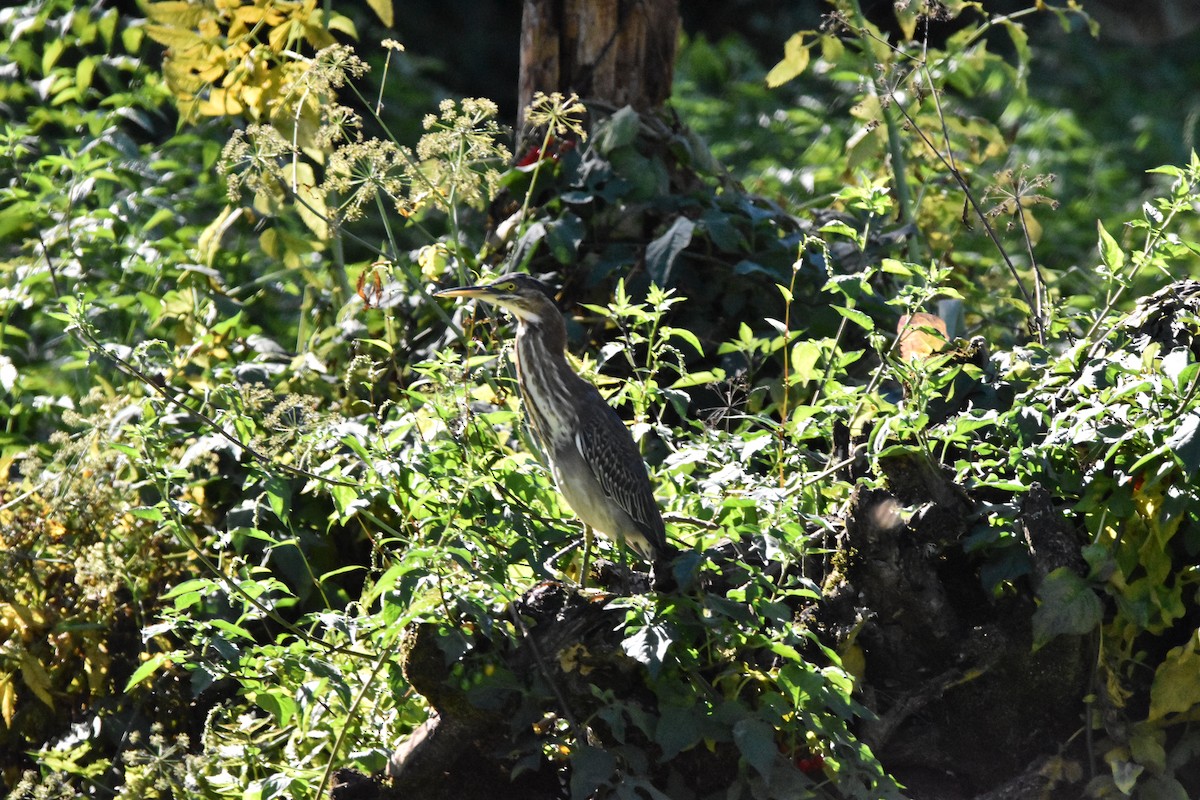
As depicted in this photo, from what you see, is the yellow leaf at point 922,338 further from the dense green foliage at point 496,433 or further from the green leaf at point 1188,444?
the green leaf at point 1188,444

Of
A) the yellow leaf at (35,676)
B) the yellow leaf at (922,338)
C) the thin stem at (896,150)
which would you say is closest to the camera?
the yellow leaf at (922,338)

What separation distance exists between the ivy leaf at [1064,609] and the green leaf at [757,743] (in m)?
0.53

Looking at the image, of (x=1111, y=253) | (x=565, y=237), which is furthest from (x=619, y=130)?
(x=1111, y=253)

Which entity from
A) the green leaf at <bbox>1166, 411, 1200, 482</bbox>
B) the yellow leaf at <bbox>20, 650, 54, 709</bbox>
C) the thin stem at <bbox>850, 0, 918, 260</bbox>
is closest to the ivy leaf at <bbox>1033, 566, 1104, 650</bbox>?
the green leaf at <bbox>1166, 411, 1200, 482</bbox>

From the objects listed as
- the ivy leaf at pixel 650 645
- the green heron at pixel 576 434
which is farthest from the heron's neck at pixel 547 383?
the ivy leaf at pixel 650 645

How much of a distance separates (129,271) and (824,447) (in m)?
2.16

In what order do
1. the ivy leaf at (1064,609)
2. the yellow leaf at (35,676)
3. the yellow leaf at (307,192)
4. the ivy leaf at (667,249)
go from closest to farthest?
the ivy leaf at (1064,609), the yellow leaf at (35,676), the yellow leaf at (307,192), the ivy leaf at (667,249)

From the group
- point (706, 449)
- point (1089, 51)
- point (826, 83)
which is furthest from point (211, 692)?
point (1089, 51)

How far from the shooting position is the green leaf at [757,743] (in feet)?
7.41

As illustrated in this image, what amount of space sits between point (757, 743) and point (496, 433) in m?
1.13

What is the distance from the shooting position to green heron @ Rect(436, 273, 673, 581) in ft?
8.70

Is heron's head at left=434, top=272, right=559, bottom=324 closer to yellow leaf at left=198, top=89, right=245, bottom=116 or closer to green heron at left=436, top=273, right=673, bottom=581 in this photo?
green heron at left=436, top=273, right=673, bottom=581

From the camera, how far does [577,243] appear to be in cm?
374

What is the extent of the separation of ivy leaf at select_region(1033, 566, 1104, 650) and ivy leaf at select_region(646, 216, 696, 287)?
4.72ft
